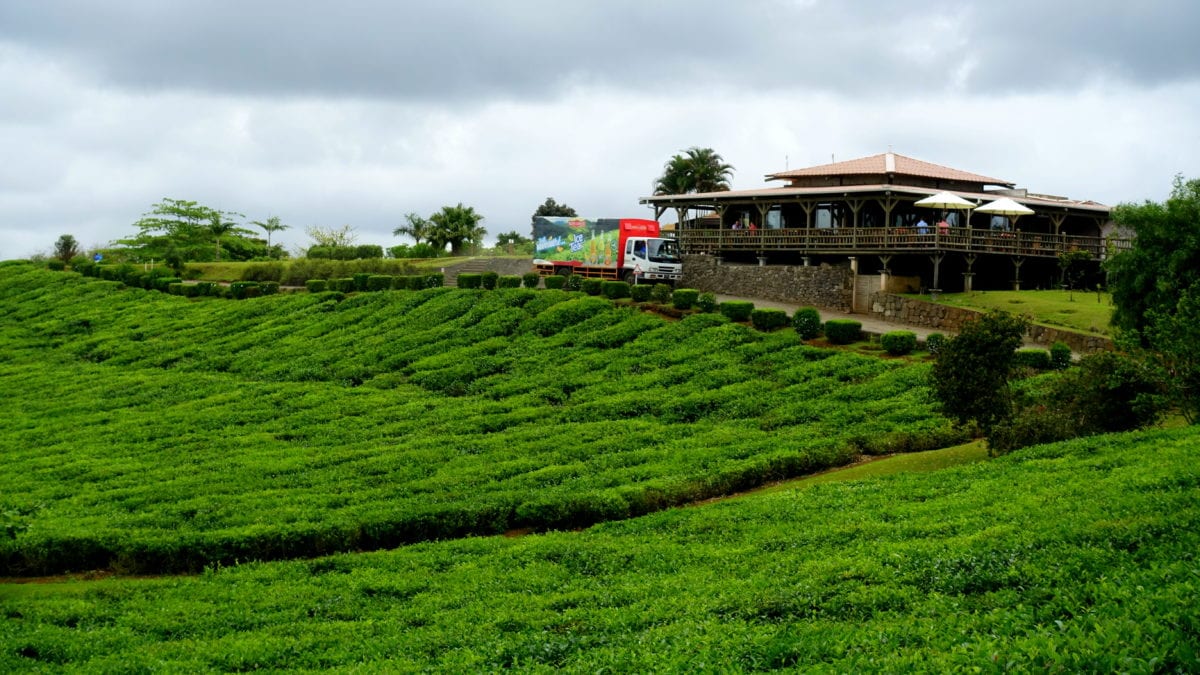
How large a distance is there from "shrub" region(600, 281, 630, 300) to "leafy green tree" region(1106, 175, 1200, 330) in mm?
16978

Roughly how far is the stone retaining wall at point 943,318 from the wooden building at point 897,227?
10.1 ft

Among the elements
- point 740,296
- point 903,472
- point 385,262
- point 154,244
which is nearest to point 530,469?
point 903,472

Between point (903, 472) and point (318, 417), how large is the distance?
16.8 metres

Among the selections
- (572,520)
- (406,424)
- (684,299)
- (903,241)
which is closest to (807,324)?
(684,299)

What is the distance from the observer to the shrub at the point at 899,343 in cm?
3103

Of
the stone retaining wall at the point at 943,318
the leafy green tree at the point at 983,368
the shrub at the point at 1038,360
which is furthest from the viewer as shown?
the stone retaining wall at the point at 943,318

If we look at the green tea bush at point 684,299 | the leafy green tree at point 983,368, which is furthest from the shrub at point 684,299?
the leafy green tree at point 983,368

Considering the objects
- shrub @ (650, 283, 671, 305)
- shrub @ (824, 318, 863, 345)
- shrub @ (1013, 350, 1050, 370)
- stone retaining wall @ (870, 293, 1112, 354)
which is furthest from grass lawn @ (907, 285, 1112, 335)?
shrub @ (650, 283, 671, 305)

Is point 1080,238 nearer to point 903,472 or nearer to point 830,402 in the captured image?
point 830,402

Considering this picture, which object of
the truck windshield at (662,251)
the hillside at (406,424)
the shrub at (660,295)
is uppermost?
the truck windshield at (662,251)

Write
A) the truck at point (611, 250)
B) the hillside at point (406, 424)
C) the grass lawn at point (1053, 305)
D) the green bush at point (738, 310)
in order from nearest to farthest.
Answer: the hillside at point (406, 424) < the grass lawn at point (1053, 305) < the green bush at point (738, 310) < the truck at point (611, 250)

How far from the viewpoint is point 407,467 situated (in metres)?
24.2

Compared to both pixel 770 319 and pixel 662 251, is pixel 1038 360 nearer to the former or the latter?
pixel 770 319

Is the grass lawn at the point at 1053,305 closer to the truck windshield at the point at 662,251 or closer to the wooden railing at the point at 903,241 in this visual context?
the wooden railing at the point at 903,241
